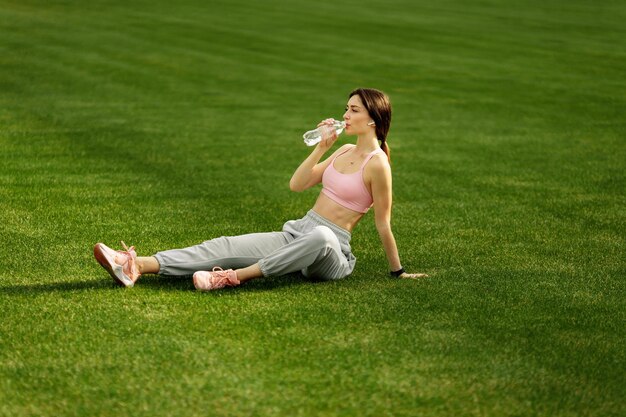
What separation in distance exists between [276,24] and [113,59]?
837 centimetres

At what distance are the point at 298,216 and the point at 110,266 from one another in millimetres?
3549

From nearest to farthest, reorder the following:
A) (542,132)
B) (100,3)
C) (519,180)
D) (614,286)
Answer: (614,286)
(519,180)
(542,132)
(100,3)

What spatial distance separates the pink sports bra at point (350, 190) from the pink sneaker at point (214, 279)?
0.99 m

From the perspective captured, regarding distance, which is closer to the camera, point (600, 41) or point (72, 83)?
point (72, 83)

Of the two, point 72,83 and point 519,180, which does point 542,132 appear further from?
point 72,83

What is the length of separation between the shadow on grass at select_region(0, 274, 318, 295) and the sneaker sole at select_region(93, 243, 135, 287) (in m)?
0.07

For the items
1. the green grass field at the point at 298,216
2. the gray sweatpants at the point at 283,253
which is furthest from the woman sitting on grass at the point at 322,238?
the green grass field at the point at 298,216

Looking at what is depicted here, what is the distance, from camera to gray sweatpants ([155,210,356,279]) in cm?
774

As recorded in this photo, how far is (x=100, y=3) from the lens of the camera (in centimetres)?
3419

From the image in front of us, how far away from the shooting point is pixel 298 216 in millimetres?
10891

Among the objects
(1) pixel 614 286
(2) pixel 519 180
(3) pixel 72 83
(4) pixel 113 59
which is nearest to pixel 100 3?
(4) pixel 113 59

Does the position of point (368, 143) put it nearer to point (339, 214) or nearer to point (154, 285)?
point (339, 214)

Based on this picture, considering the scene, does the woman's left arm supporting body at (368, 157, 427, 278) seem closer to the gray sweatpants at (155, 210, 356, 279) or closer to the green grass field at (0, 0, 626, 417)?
the gray sweatpants at (155, 210, 356, 279)

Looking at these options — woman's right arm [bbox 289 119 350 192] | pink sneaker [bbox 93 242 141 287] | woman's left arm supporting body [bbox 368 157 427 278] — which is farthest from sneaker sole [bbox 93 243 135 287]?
woman's left arm supporting body [bbox 368 157 427 278]
